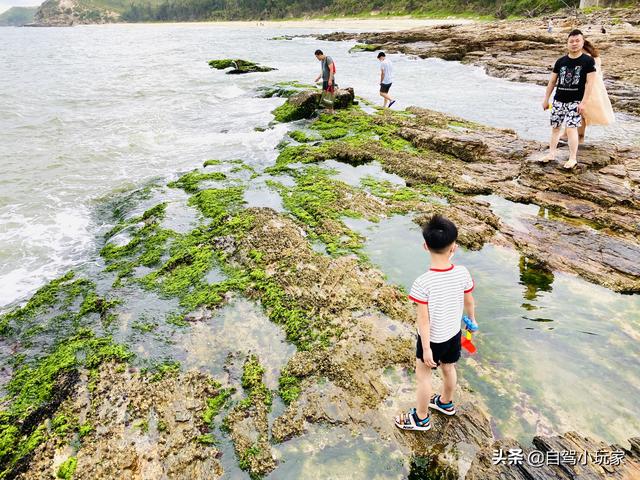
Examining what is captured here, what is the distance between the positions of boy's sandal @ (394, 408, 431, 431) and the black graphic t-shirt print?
851cm

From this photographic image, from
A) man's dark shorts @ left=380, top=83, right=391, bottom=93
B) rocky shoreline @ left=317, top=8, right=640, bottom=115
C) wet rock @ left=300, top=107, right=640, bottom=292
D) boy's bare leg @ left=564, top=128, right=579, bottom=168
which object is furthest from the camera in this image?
rocky shoreline @ left=317, top=8, right=640, bottom=115

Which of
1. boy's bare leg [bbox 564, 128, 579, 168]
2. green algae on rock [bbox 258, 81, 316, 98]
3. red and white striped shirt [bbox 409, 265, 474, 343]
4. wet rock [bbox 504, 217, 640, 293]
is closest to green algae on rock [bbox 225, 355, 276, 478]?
red and white striped shirt [bbox 409, 265, 474, 343]

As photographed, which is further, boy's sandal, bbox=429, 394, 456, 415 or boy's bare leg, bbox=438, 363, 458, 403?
boy's sandal, bbox=429, 394, 456, 415

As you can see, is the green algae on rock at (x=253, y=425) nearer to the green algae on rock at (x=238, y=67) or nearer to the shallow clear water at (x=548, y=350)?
the shallow clear water at (x=548, y=350)

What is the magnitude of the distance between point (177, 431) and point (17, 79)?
42.5m

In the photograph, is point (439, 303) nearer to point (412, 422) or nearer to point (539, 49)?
point (412, 422)

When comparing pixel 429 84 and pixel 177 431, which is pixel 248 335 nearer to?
pixel 177 431

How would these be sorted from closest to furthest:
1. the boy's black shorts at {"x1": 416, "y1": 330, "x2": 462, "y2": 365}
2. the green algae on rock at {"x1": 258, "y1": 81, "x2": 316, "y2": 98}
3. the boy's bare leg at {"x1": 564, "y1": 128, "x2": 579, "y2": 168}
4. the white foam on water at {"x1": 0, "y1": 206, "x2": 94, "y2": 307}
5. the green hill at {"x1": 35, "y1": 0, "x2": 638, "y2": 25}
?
the boy's black shorts at {"x1": 416, "y1": 330, "x2": 462, "y2": 365} → the white foam on water at {"x1": 0, "y1": 206, "x2": 94, "y2": 307} → the boy's bare leg at {"x1": 564, "y1": 128, "x2": 579, "y2": 168} → the green algae on rock at {"x1": 258, "y1": 81, "x2": 316, "y2": 98} → the green hill at {"x1": 35, "y1": 0, "x2": 638, "y2": 25}

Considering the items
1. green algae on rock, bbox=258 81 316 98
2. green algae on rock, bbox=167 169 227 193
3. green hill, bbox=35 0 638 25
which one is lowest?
green algae on rock, bbox=167 169 227 193

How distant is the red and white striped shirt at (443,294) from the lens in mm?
3584

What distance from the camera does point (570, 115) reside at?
9.09 metres

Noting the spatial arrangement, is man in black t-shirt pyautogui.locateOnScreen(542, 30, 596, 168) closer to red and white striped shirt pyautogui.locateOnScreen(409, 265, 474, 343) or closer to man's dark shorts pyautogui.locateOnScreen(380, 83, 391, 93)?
red and white striped shirt pyautogui.locateOnScreen(409, 265, 474, 343)

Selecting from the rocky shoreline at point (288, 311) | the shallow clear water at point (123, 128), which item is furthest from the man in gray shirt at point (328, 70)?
the rocky shoreline at point (288, 311)

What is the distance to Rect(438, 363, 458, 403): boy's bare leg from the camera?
3.91 meters
